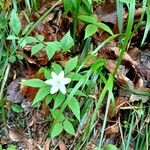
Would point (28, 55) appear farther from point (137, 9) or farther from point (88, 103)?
point (137, 9)

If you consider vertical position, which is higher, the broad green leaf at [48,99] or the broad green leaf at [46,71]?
the broad green leaf at [46,71]

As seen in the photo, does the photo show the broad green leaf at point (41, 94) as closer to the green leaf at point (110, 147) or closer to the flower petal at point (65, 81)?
the flower petal at point (65, 81)

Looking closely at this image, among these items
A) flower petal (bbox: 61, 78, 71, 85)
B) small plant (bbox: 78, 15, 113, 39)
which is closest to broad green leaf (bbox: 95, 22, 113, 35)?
small plant (bbox: 78, 15, 113, 39)

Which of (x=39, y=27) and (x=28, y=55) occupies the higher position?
(x=39, y=27)

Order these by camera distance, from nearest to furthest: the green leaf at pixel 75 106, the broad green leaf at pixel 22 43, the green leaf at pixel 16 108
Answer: the green leaf at pixel 75 106 < the broad green leaf at pixel 22 43 < the green leaf at pixel 16 108

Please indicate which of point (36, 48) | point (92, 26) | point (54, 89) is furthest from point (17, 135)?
point (92, 26)

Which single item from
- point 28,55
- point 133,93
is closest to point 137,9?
point 133,93

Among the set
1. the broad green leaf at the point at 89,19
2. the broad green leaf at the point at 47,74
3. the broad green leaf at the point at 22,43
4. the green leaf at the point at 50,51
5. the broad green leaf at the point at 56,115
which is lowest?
the broad green leaf at the point at 56,115

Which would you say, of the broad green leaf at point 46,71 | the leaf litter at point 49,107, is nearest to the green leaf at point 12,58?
the leaf litter at point 49,107

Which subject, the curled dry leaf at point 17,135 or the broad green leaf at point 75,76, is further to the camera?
the curled dry leaf at point 17,135
